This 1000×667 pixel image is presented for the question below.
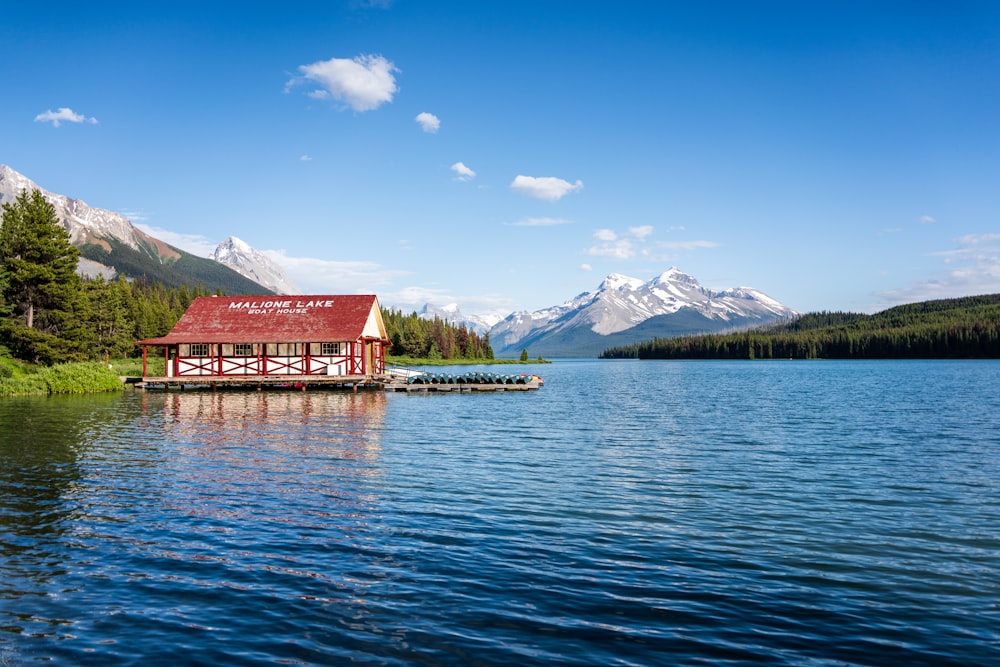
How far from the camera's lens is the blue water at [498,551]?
9.07m

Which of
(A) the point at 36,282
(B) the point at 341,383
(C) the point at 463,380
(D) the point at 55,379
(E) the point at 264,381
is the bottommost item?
(B) the point at 341,383

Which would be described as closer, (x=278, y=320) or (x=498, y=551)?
(x=498, y=551)

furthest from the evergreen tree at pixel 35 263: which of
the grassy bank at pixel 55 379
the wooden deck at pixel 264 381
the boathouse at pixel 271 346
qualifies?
the wooden deck at pixel 264 381

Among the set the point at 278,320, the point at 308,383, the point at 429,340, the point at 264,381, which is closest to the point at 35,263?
the point at 278,320

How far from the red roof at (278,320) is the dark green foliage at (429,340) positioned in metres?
65.5

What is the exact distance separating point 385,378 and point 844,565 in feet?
184

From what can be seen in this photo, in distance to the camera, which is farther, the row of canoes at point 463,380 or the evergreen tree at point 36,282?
the row of canoes at point 463,380

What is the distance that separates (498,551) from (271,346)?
2216 inches

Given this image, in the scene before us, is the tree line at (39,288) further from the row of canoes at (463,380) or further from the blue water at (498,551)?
the blue water at (498,551)

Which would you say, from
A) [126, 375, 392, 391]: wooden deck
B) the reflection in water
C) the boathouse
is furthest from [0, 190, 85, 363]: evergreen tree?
the reflection in water

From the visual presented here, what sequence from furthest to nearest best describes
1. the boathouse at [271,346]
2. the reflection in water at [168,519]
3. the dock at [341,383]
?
the boathouse at [271,346]
the dock at [341,383]
the reflection in water at [168,519]

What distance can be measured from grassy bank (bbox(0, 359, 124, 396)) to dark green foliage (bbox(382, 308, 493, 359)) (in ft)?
253

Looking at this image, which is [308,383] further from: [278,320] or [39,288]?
[39,288]

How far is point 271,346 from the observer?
64.6 metres
